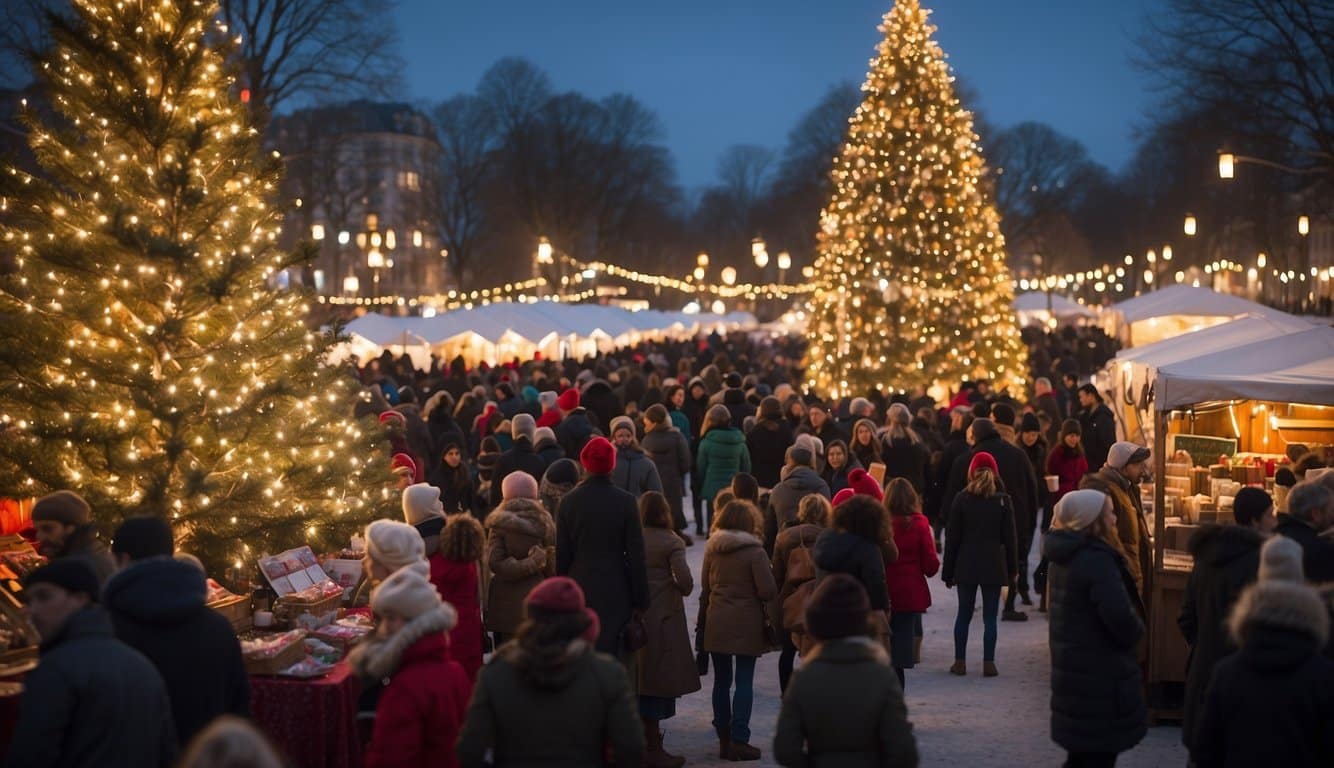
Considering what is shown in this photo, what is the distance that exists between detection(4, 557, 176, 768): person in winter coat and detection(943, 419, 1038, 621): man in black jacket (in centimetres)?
815

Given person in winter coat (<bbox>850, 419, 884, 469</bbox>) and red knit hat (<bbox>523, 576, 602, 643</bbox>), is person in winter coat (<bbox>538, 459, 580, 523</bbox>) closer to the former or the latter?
person in winter coat (<bbox>850, 419, 884, 469</bbox>)

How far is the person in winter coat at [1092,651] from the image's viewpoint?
625cm

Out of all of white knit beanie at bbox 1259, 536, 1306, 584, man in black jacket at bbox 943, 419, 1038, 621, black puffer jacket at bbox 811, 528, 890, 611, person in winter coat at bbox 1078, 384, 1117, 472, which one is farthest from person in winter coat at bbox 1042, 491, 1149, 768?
person in winter coat at bbox 1078, 384, 1117, 472

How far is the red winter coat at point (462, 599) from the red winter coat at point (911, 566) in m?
2.83

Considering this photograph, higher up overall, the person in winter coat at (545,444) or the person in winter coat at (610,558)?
the person in winter coat at (545,444)

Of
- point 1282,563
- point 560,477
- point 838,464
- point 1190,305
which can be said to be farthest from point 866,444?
point 1190,305

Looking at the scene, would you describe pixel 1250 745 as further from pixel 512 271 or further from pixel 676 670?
pixel 512 271

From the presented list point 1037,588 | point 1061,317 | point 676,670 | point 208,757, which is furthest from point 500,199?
point 208,757

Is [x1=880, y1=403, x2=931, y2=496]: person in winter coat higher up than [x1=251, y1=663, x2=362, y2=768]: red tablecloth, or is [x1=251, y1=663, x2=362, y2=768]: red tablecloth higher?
[x1=880, y1=403, x2=931, y2=496]: person in winter coat

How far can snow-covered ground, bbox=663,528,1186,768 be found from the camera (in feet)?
27.2

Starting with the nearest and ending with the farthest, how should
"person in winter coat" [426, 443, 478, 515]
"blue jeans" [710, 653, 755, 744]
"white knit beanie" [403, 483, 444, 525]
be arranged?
"white knit beanie" [403, 483, 444, 525]
"blue jeans" [710, 653, 755, 744]
"person in winter coat" [426, 443, 478, 515]

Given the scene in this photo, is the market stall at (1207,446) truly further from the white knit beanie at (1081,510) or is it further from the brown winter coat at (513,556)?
the brown winter coat at (513,556)

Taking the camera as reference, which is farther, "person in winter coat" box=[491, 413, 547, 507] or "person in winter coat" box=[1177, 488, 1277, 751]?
"person in winter coat" box=[491, 413, 547, 507]

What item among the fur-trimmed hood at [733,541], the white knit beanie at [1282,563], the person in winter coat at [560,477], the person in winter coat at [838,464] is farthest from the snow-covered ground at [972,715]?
the white knit beanie at [1282,563]
